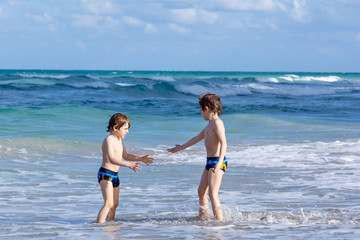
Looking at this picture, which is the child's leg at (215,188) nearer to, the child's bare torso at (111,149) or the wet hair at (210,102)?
the wet hair at (210,102)

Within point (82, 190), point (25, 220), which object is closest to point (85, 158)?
point (82, 190)

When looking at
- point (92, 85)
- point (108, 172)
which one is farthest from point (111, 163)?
point (92, 85)

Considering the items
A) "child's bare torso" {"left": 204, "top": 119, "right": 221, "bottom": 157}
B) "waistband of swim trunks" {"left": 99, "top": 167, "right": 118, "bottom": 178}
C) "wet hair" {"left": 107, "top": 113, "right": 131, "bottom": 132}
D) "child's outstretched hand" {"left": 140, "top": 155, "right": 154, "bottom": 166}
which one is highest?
"wet hair" {"left": 107, "top": 113, "right": 131, "bottom": 132}

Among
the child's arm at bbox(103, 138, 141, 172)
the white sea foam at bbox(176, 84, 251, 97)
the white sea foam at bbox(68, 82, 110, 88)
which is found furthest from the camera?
the white sea foam at bbox(68, 82, 110, 88)

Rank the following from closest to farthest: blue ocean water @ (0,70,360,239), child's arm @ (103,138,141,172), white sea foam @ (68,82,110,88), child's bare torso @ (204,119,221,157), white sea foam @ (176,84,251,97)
A: blue ocean water @ (0,70,360,239) < child's arm @ (103,138,141,172) < child's bare torso @ (204,119,221,157) < white sea foam @ (176,84,251,97) < white sea foam @ (68,82,110,88)

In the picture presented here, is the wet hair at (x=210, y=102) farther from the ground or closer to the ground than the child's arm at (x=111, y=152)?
farther from the ground

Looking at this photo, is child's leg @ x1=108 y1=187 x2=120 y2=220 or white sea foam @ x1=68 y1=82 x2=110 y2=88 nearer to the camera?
child's leg @ x1=108 y1=187 x2=120 y2=220

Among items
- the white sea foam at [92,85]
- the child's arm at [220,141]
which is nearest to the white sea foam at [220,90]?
the white sea foam at [92,85]

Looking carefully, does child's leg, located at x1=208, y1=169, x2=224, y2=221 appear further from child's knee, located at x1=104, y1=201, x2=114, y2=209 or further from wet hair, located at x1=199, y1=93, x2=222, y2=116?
child's knee, located at x1=104, y1=201, x2=114, y2=209

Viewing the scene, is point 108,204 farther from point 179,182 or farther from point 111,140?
point 179,182

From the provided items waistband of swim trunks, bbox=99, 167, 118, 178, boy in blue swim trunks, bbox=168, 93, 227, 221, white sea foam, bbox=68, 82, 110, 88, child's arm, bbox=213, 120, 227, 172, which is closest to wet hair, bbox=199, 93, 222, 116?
boy in blue swim trunks, bbox=168, 93, 227, 221

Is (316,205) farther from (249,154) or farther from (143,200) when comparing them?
(249,154)

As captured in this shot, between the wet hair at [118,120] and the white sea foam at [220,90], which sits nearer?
the wet hair at [118,120]

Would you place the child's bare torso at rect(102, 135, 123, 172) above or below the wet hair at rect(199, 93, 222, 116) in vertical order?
below
